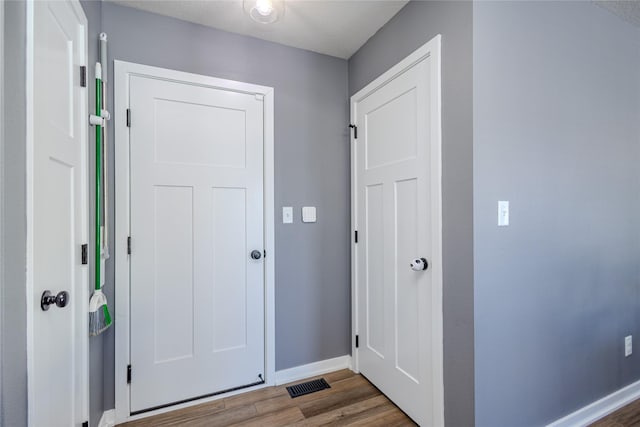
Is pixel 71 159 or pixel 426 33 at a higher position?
pixel 426 33

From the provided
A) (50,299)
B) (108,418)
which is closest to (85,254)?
(50,299)

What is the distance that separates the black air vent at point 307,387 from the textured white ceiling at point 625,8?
3.01 m

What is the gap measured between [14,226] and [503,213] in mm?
1853

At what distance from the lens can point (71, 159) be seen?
48.6 inches

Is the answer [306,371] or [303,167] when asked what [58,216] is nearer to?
[303,167]

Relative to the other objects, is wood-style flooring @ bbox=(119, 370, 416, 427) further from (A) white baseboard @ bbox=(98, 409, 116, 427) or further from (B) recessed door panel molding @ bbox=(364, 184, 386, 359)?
(B) recessed door panel molding @ bbox=(364, 184, 386, 359)

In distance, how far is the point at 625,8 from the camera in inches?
69.0

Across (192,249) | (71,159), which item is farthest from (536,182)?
(71,159)

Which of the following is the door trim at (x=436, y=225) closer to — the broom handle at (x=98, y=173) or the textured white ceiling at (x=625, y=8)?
the textured white ceiling at (x=625, y=8)

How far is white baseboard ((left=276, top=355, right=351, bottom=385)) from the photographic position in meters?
2.12

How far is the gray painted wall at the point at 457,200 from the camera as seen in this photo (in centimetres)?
134

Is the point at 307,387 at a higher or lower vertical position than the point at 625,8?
lower

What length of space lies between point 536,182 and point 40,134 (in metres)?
2.12

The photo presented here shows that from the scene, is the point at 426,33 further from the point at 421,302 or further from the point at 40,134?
the point at 40,134
